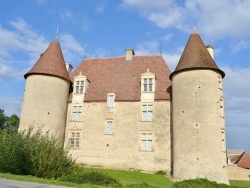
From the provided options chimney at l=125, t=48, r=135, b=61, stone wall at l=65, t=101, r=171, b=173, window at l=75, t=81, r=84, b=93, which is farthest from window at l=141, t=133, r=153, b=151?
chimney at l=125, t=48, r=135, b=61

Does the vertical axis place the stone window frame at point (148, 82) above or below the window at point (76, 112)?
above

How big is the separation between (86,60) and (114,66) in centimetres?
377

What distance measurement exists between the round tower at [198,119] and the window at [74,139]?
29.4ft

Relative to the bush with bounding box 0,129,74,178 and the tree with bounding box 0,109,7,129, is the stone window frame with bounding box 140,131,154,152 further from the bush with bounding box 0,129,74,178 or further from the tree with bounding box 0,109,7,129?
the tree with bounding box 0,109,7,129

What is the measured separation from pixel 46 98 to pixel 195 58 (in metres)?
13.4

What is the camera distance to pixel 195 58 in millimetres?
24656

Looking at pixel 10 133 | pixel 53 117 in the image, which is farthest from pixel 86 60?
pixel 10 133

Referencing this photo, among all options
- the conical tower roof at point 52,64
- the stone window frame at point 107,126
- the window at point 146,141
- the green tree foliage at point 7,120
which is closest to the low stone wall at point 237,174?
the window at point 146,141

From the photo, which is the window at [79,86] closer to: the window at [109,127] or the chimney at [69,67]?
the chimney at [69,67]

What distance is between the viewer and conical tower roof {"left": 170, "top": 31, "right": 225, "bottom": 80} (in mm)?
24172

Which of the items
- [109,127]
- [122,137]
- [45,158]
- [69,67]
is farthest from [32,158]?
[69,67]

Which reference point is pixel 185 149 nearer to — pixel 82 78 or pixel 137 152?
pixel 137 152

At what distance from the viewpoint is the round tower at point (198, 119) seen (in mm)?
22172

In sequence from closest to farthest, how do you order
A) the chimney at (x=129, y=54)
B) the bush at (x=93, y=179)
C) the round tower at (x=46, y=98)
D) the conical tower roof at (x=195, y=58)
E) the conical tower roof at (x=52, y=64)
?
the bush at (x=93, y=179)
the conical tower roof at (x=195, y=58)
the round tower at (x=46, y=98)
the conical tower roof at (x=52, y=64)
the chimney at (x=129, y=54)
